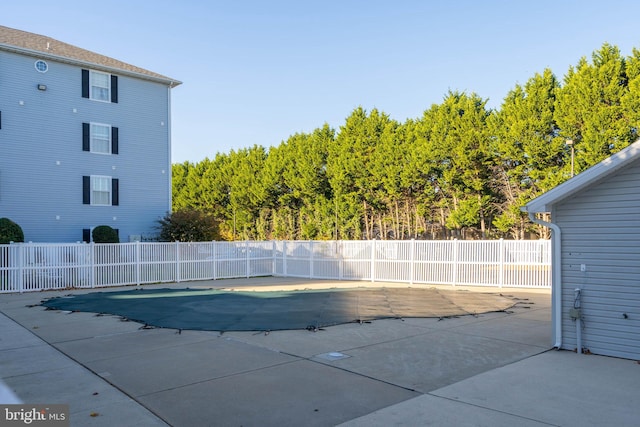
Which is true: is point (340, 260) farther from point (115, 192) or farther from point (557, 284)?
point (557, 284)

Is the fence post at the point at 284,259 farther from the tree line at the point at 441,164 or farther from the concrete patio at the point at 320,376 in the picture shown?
the concrete patio at the point at 320,376

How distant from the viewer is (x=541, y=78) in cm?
2639

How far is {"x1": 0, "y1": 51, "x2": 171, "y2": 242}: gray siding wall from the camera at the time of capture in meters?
21.1

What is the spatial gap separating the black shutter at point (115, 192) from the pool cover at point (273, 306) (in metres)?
9.45

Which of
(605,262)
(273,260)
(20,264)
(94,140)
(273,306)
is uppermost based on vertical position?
(94,140)

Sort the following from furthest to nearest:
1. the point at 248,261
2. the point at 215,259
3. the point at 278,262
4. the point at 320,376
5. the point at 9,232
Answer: the point at 278,262, the point at 248,261, the point at 215,259, the point at 9,232, the point at 320,376

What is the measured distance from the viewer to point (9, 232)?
1877 centimetres

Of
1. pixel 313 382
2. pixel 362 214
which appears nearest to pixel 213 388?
pixel 313 382

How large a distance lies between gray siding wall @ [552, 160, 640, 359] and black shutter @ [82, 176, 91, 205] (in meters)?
21.3

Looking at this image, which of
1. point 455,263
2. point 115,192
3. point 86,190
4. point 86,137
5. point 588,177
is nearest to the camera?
point 588,177

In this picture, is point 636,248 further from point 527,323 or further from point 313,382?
point 313,382

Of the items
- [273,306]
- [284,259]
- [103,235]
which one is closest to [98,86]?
[103,235]

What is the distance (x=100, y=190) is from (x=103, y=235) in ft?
8.71

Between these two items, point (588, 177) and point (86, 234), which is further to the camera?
point (86, 234)
